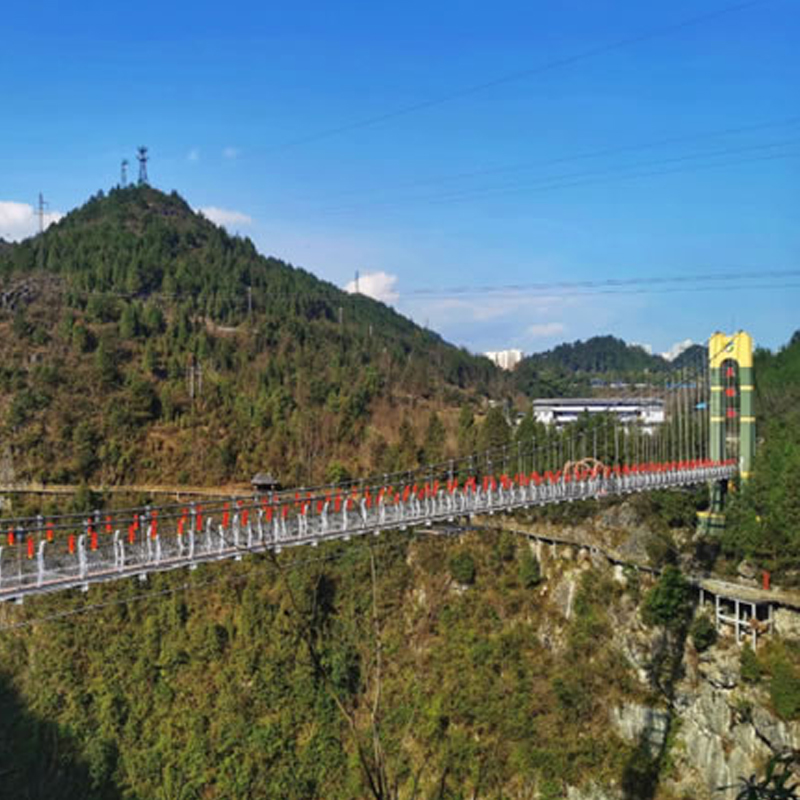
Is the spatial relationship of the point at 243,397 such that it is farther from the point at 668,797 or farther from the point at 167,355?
the point at 668,797

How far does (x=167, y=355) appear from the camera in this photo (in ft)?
108

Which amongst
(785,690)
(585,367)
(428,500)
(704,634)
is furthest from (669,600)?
(585,367)

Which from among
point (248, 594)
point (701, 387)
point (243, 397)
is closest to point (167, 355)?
point (243, 397)

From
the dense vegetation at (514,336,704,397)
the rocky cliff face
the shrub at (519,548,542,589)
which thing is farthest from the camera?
the dense vegetation at (514,336,704,397)

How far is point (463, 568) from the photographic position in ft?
67.4

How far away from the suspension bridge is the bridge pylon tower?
0.08 ft

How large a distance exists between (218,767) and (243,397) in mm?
14555

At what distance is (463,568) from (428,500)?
7.95 meters

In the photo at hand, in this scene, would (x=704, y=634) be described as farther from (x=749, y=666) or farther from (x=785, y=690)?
(x=785, y=690)

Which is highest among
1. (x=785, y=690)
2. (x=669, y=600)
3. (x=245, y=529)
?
(x=245, y=529)

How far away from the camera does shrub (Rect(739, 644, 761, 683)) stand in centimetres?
1458

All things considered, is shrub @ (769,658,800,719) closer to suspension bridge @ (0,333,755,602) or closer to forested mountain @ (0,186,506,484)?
suspension bridge @ (0,333,755,602)

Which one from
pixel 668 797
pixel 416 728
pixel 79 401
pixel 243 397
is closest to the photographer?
pixel 668 797

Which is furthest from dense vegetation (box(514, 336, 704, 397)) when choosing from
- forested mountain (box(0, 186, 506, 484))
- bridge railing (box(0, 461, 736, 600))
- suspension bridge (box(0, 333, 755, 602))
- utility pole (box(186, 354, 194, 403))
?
bridge railing (box(0, 461, 736, 600))
